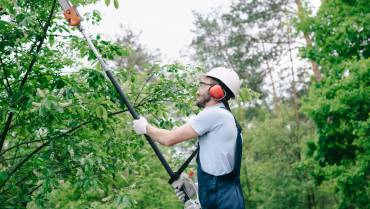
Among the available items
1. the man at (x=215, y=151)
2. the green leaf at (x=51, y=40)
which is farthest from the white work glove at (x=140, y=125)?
the green leaf at (x=51, y=40)

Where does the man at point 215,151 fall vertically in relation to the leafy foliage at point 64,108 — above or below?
below

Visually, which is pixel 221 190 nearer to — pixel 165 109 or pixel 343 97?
pixel 165 109

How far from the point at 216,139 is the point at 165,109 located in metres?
2.34

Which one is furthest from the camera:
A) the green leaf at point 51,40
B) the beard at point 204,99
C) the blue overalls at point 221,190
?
the green leaf at point 51,40

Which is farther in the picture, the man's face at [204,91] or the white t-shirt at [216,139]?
the man's face at [204,91]

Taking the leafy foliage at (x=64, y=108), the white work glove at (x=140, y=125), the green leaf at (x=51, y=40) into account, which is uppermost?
the green leaf at (x=51, y=40)

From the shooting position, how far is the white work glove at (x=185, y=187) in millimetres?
4742

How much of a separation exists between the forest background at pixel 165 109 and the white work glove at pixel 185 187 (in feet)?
2.24

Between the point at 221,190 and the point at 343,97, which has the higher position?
the point at 221,190

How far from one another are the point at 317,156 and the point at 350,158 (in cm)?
104

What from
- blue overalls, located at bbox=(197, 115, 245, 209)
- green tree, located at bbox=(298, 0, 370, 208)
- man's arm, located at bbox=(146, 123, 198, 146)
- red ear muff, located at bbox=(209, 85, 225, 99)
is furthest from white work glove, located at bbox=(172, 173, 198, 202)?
green tree, located at bbox=(298, 0, 370, 208)

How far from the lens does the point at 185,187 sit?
4.77 metres

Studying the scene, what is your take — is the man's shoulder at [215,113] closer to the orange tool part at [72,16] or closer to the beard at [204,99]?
the beard at [204,99]

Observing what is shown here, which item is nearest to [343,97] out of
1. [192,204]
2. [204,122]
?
[192,204]
